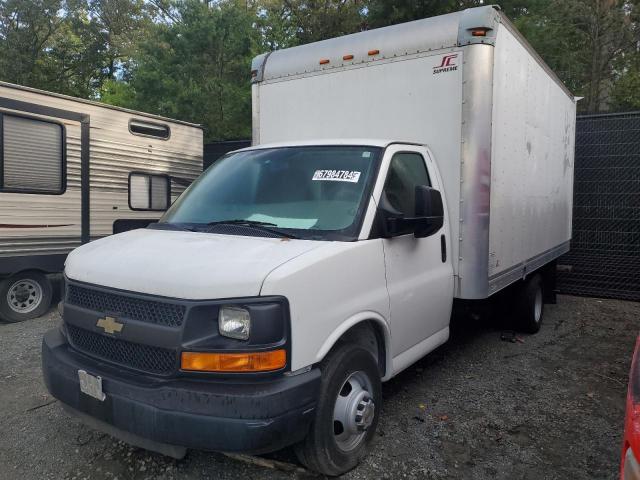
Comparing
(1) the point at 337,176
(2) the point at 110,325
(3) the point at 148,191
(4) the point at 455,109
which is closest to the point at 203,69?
(3) the point at 148,191

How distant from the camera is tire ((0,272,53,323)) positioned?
6.62 m

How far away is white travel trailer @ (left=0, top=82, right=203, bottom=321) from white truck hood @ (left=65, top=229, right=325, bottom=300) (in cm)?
397

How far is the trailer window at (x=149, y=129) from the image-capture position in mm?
8164

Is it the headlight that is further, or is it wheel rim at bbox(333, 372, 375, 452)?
wheel rim at bbox(333, 372, 375, 452)

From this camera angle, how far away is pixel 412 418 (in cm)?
396

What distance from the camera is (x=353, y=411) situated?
3072mm

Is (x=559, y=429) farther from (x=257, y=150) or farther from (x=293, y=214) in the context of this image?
(x=257, y=150)

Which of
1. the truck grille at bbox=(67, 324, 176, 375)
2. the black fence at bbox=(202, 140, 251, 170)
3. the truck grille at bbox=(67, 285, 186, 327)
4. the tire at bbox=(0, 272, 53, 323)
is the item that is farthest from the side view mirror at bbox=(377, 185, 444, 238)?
the black fence at bbox=(202, 140, 251, 170)

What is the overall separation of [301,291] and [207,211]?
1336 millimetres

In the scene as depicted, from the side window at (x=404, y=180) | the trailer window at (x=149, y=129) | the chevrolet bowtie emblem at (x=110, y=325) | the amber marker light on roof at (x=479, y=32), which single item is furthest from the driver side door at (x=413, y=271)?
the trailer window at (x=149, y=129)

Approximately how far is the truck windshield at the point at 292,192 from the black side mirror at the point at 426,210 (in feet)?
1.16

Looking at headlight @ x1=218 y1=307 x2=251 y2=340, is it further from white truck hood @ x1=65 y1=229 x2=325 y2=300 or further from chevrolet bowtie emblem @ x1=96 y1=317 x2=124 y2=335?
chevrolet bowtie emblem @ x1=96 y1=317 x2=124 y2=335

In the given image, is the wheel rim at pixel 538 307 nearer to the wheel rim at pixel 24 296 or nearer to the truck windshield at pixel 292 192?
the truck windshield at pixel 292 192

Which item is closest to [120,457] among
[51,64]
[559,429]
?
[559,429]
